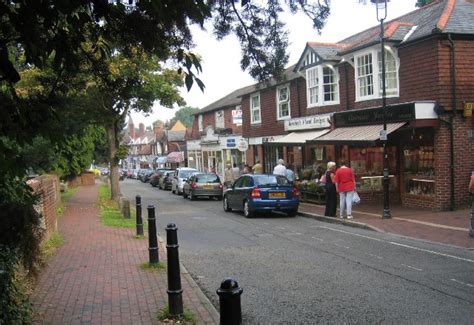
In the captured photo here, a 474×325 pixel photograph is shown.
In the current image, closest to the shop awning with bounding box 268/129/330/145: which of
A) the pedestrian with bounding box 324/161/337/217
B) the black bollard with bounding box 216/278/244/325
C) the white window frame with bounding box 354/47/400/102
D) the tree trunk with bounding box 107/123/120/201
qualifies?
the white window frame with bounding box 354/47/400/102

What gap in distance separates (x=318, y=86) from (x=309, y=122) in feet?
5.49

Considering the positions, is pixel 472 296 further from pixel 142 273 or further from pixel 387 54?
pixel 387 54

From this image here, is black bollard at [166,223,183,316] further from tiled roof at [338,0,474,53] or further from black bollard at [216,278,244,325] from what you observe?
tiled roof at [338,0,474,53]

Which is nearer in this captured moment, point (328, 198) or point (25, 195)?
point (25, 195)

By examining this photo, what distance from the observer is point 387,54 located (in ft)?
59.4

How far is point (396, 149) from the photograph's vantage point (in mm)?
18734

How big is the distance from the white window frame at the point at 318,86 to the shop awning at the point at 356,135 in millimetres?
1887

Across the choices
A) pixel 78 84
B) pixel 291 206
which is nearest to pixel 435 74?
pixel 291 206

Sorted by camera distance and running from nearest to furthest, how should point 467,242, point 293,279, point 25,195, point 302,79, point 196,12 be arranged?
point 196,12 → point 25,195 → point 293,279 → point 467,242 → point 302,79

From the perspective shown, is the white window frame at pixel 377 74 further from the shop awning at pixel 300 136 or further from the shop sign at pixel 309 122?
the shop awning at pixel 300 136

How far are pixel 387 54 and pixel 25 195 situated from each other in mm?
15539

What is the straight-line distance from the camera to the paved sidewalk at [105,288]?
5.88 metres

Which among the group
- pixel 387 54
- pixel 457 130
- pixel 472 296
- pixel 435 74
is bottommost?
pixel 472 296

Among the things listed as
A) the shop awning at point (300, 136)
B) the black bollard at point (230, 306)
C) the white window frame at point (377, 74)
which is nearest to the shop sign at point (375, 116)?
the white window frame at point (377, 74)
